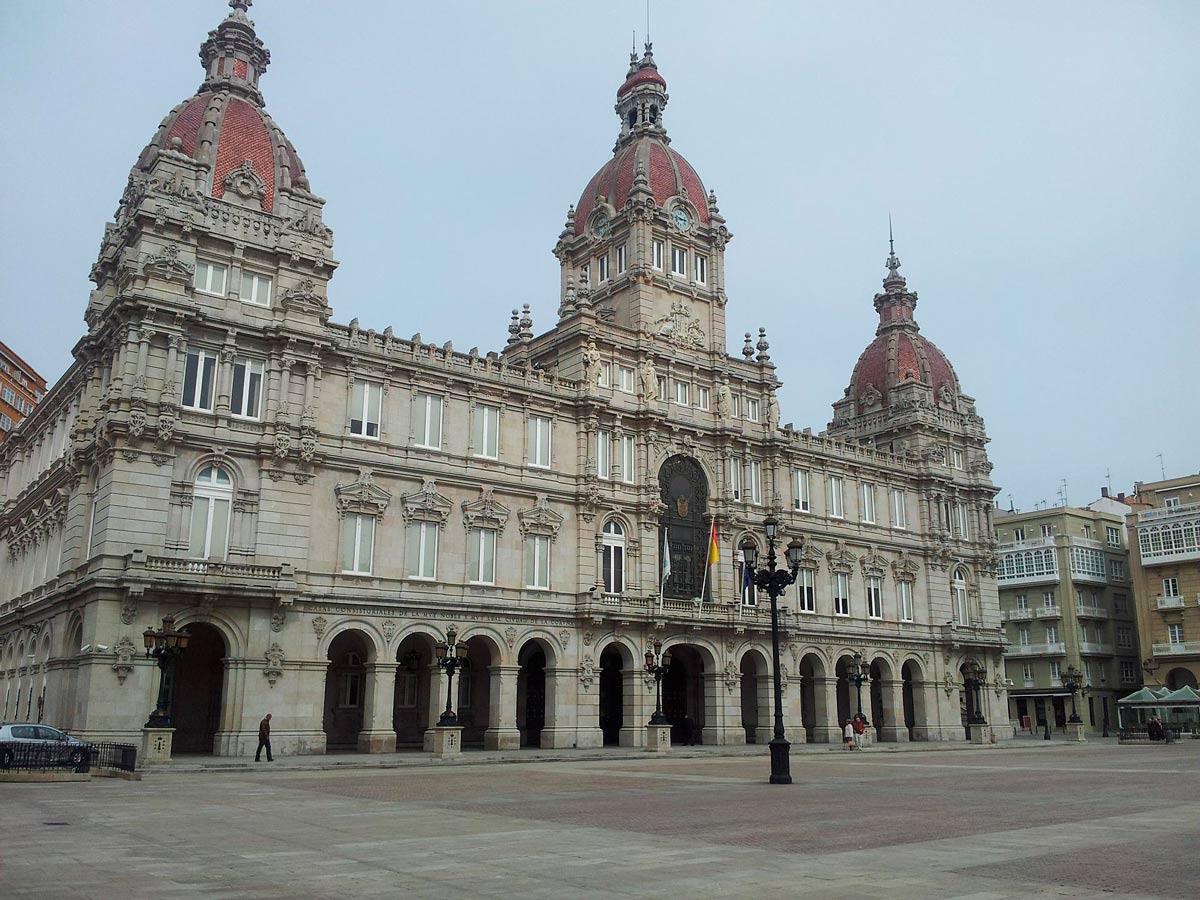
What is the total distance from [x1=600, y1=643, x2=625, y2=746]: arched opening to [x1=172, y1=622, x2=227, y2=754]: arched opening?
1978 cm

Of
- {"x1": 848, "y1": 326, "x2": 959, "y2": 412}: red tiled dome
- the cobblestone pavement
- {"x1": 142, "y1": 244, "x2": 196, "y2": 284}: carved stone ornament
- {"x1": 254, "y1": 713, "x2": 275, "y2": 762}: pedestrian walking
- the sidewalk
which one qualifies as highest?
{"x1": 848, "y1": 326, "x2": 959, "y2": 412}: red tiled dome

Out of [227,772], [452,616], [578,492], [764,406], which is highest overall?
[764,406]

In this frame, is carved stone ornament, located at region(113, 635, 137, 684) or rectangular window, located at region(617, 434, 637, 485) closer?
carved stone ornament, located at region(113, 635, 137, 684)

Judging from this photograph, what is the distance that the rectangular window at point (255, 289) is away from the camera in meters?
44.2

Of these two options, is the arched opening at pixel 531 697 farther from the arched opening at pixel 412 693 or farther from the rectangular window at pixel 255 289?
the rectangular window at pixel 255 289

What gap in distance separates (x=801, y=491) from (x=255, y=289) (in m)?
35.0

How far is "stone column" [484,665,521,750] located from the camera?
47219mm

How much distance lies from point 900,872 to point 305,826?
33.1 feet

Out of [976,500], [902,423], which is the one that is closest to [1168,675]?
[976,500]

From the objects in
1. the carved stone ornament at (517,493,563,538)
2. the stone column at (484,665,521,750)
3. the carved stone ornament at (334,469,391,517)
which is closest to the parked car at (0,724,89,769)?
the carved stone ornament at (334,469,391,517)

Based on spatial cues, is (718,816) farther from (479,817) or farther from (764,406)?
(764,406)

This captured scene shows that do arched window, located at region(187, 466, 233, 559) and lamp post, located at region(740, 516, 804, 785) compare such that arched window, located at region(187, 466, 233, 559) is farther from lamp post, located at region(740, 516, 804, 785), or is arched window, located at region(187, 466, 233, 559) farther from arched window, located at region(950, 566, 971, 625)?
arched window, located at region(950, 566, 971, 625)

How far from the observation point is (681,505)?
57.1 m

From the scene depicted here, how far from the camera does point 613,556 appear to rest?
53719 mm
